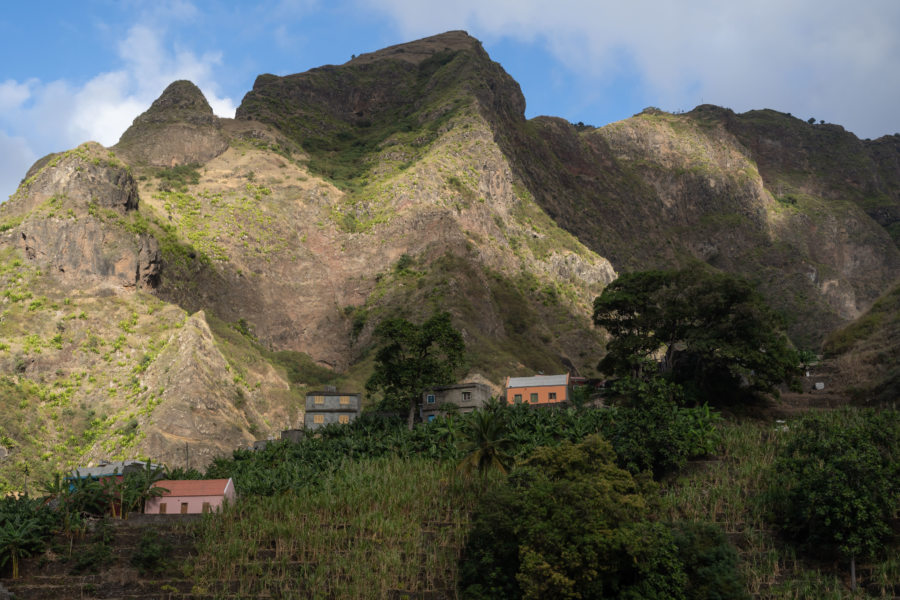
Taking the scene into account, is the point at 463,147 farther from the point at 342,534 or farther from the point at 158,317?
the point at 342,534

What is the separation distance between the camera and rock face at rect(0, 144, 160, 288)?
88.1m

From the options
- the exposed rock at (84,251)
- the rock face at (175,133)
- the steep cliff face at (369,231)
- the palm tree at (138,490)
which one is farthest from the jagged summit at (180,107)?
the palm tree at (138,490)

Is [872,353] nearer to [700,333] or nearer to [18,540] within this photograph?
[700,333]

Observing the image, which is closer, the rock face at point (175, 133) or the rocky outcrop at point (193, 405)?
the rocky outcrop at point (193, 405)

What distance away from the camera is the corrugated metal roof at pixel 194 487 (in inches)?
1775

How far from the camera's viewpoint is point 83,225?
296 feet

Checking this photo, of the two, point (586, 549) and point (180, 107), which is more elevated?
point (180, 107)

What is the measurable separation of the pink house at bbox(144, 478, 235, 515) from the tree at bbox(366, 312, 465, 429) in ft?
76.9

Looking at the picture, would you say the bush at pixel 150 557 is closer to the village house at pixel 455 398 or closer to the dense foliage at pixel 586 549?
the dense foliage at pixel 586 549

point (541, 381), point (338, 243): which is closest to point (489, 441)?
point (541, 381)

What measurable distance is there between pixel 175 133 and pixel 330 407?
7938 centimetres

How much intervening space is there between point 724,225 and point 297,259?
348 feet

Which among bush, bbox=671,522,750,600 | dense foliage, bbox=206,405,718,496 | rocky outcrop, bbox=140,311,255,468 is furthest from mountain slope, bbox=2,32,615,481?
bush, bbox=671,522,750,600

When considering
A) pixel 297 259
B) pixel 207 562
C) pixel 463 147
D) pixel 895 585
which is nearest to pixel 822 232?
pixel 463 147
